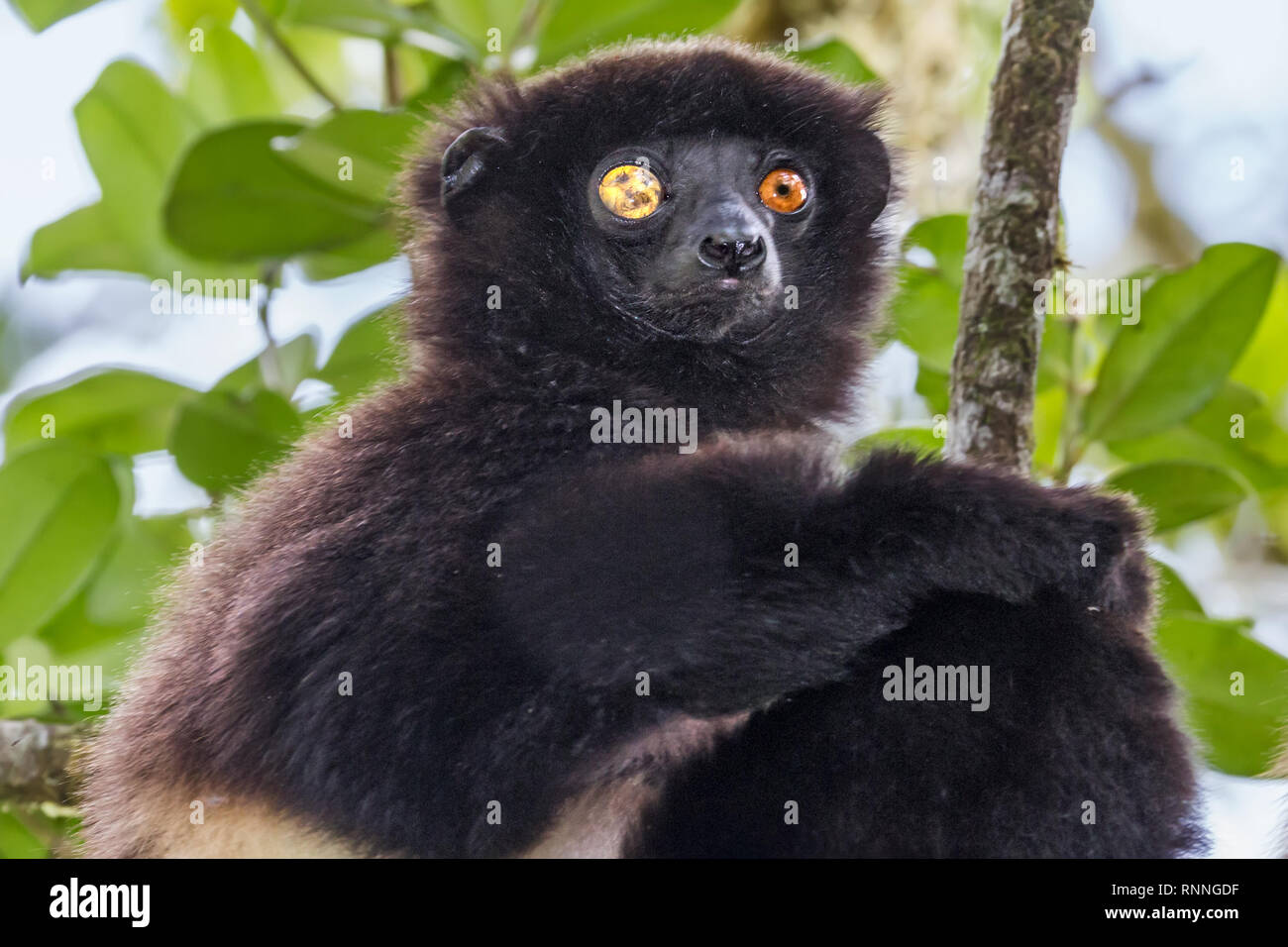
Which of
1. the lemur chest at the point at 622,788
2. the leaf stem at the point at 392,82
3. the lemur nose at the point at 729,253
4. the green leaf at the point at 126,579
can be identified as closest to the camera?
the lemur chest at the point at 622,788

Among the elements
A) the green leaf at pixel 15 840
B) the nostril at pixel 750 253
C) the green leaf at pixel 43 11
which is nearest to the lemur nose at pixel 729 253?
the nostril at pixel 750 253

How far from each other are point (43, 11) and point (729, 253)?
95.2 inches

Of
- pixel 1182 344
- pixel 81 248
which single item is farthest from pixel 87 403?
pixel 1182 344

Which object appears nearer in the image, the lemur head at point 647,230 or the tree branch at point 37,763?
the lemur head at point 647,230

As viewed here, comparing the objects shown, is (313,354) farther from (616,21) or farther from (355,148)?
(616,21)

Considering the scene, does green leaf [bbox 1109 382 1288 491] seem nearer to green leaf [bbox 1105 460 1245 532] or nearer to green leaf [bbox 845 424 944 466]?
green leaf [bbox 1105 460 1245 532]

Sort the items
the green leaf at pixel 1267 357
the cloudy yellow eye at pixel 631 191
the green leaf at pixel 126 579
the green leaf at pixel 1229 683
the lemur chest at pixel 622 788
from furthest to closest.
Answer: the green leaf at pixel 1267 357 → the green leaf at pixel 126 579 → the green leaf at pixel 1229 683 → the cloudy yellow eye at pixel 631 191 → the lemur chest at pixel 622 788

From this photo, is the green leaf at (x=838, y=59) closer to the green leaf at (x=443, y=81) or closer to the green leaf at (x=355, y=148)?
the green leaf at (x=443, y=81)

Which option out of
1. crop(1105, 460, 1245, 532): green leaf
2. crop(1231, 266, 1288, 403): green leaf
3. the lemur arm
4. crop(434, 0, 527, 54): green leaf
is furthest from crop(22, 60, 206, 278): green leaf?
crop(1231, 266, 1288, 403): green leaf

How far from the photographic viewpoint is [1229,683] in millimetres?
4020

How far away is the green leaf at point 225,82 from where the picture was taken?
5.02 metres

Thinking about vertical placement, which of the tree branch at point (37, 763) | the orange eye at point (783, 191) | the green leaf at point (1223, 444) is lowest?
the tree branch at point (37, 763)

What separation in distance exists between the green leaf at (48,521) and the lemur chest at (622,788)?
6.63 feet
